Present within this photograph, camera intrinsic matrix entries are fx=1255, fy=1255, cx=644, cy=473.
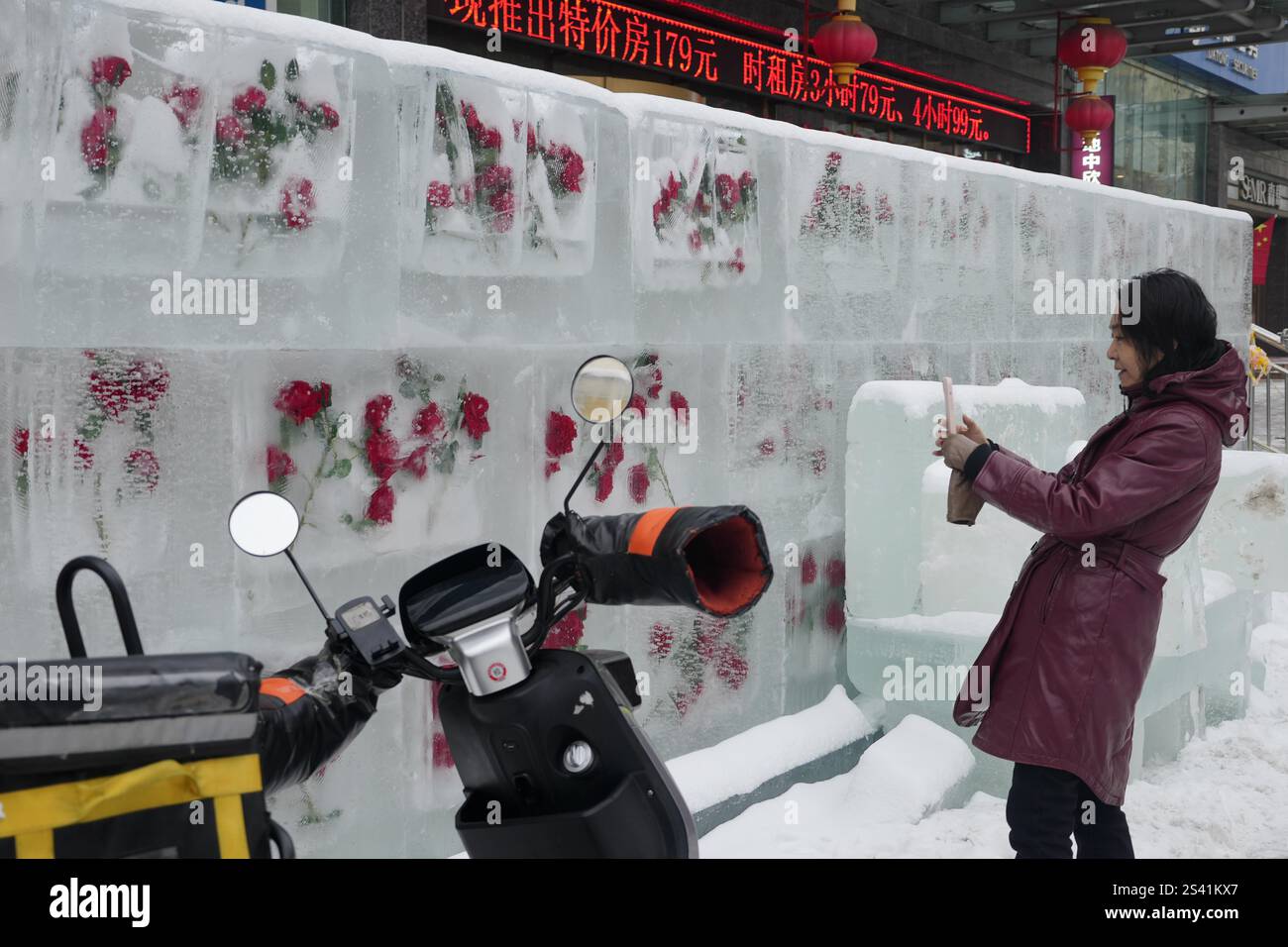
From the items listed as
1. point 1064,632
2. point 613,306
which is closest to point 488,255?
point 613,306

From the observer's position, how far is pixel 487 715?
154 centimetres

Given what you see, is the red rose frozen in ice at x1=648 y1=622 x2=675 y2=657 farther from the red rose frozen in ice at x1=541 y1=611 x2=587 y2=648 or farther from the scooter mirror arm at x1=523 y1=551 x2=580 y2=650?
the scooter mirror arm at x1=523 y1=551 x2=580 y2=650

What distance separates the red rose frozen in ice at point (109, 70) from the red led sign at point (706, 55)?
5.08 m

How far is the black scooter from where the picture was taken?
1.51 meters

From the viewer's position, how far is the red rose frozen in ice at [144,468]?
94.3 inches

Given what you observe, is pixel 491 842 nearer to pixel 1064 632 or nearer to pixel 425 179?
pixel 1064 632

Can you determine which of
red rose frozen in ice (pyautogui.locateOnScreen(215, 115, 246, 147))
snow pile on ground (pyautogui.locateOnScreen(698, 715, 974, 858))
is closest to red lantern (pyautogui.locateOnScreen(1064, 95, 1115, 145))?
snow pile on ground (pyautogui.locateOnScreen(698, 715, 974, 858))

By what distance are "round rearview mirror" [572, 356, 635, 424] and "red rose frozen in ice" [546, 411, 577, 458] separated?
1496 millimetres

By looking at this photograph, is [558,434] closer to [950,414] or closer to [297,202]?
[297,202]

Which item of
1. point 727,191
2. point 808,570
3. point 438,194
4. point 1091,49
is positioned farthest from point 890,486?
point 1091,49

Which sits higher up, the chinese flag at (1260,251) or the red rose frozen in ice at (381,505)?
the chinese flag at (1260,251)

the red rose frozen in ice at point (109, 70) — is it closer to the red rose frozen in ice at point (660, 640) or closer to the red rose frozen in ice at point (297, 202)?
the red rose frozen in ice at point (297, 202)

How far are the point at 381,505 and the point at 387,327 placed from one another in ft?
1.31

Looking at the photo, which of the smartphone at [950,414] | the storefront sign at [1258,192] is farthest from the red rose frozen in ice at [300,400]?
the storefront sign at [1258,192]
